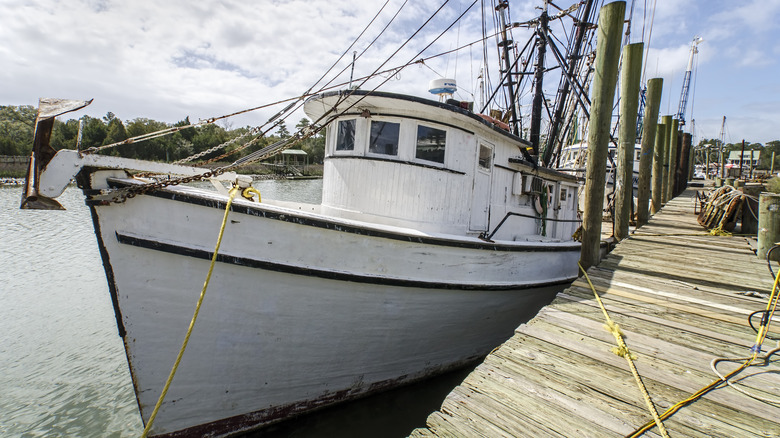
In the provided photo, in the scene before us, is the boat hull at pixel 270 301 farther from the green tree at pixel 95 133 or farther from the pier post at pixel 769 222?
the green tree at pixel 95 133

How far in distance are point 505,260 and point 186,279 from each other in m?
3.64

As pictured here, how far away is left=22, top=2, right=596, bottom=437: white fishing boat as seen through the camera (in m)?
3.15

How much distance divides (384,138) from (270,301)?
237cm

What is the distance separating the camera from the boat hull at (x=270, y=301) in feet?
10.5

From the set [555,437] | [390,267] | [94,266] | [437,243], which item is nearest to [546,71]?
[437,243]

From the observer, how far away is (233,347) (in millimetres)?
3604

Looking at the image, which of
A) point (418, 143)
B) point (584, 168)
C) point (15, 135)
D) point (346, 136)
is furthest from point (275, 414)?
point (15, 135)

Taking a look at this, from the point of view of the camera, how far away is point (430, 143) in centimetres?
469

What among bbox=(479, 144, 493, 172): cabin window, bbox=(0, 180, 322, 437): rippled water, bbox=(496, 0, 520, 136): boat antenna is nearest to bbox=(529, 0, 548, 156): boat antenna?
bbox=(496, 0, 520, 136): boat antenna

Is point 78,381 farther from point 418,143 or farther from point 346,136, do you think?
point 418,143

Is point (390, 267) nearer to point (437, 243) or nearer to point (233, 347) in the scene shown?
point (437, 243)

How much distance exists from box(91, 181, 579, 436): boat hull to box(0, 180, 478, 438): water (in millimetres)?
349

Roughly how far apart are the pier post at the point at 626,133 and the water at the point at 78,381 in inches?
173

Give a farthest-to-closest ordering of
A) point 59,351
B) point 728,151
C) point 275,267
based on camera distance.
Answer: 1. point 728,151
2. point 59,351
3. point 275,267
